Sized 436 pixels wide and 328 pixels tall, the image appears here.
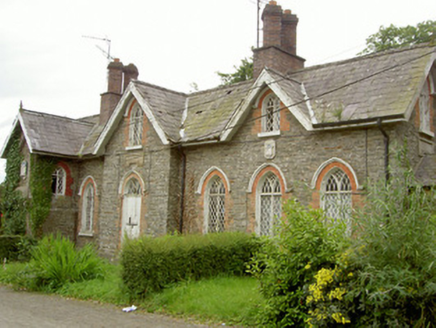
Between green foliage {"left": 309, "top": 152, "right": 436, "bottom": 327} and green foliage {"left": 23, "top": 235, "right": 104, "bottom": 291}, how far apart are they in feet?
26.6

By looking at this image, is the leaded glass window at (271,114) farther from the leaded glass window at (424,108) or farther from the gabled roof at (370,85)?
the leaded glass window at (424,108)

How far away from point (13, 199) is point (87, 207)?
3311 millimetres

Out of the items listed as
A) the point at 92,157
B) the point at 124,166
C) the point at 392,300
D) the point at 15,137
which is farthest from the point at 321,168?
the point at 15,137

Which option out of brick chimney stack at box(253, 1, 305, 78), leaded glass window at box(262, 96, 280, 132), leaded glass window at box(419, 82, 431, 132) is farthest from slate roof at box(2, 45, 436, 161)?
leaded glass window at box(419, 82, 431, 132)

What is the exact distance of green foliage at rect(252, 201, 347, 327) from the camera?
27.6 feet

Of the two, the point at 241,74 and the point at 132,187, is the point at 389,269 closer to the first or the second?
the point at 132,187

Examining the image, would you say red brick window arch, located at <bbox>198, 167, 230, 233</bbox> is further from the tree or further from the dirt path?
the tree

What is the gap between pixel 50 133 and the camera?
73.8 feet

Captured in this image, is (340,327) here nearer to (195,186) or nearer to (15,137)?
(195,186)

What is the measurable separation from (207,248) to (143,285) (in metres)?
1.97

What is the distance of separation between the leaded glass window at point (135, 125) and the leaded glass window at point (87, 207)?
4.21 metres

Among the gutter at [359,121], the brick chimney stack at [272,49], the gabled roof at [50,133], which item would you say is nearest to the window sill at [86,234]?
the gabled roof at [50,133]

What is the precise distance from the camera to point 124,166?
64.2 ft

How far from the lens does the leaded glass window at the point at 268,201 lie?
50.1 feet
